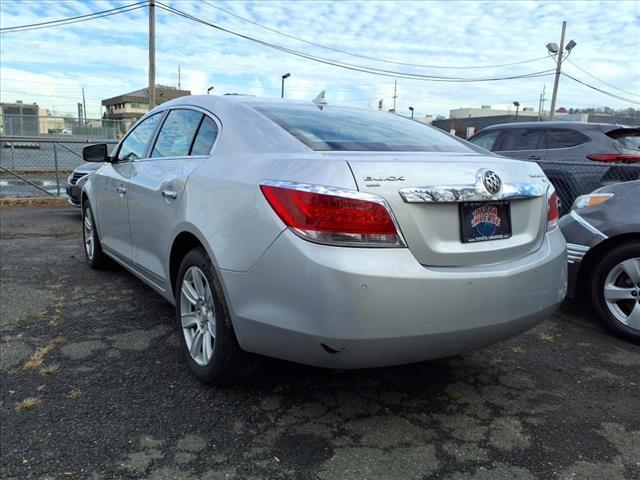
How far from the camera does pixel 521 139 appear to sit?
7758mm

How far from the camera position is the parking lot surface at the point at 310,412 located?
2266 millimetres

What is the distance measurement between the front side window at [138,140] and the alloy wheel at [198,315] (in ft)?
4.87

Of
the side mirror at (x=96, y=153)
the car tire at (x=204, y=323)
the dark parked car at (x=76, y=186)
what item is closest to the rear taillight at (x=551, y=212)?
the car tire at (x=204, y=323)

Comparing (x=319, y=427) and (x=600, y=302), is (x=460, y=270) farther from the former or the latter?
(x=600, y=302)

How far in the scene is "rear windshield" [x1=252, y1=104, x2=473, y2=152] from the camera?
2.70 meters

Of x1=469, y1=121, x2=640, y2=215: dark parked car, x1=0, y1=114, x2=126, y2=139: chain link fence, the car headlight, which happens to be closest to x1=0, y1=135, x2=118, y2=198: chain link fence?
x1=0, y1=114, x2=126, y2=139: chain link fence

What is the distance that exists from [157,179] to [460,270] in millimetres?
2059

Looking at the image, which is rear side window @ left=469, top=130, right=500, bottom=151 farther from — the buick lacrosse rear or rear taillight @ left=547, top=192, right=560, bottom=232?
rear taillight @ left=547, top=192, right=560, bottom=232

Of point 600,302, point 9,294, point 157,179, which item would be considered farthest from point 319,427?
point 9,294

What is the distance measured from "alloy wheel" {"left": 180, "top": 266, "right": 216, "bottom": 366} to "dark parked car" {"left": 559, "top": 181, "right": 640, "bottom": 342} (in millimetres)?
2699

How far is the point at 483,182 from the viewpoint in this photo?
7.86 feet

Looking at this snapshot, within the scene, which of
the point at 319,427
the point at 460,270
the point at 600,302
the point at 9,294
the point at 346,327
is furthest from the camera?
the point at 9,294

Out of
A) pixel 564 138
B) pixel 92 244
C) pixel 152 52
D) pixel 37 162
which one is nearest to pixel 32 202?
pixel 92 244

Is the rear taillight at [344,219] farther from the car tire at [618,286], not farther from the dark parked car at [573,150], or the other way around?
the dark parked car at [573,150]
